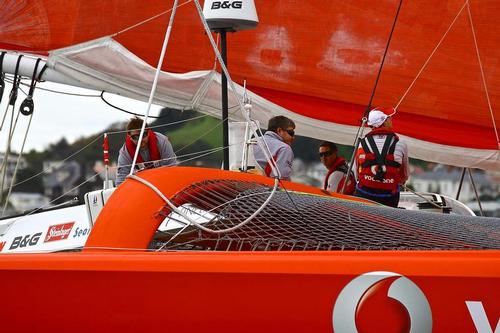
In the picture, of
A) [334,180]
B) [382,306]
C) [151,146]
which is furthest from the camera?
[334,180]

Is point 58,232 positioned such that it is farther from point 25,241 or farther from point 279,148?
point 279,148

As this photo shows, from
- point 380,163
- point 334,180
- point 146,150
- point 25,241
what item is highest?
point 380,163

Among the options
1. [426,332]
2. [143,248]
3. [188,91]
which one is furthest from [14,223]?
[426,332]

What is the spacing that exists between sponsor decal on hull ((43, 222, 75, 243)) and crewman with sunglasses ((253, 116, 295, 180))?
0.78 metres

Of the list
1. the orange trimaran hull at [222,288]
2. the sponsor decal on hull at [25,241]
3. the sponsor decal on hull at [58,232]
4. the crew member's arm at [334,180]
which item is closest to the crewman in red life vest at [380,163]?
the crew member's arm at [334,180]

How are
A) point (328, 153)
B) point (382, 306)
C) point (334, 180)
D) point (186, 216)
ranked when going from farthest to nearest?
point (328, 153) → point (334, 180) → point (186, 216) → point (382, 306)

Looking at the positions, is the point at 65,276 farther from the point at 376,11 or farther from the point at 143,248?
the point at 376,11

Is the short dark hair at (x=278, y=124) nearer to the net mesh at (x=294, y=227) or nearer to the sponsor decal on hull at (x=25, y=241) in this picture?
the sponsor decal on hull at (x=25, y=241)

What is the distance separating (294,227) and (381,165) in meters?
1.70

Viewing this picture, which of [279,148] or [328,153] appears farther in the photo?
[328,153]

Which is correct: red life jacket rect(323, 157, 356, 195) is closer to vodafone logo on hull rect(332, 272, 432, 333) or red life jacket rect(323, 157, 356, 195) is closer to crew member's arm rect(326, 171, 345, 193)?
crew member's arm rect(326, 171, 345, 193)

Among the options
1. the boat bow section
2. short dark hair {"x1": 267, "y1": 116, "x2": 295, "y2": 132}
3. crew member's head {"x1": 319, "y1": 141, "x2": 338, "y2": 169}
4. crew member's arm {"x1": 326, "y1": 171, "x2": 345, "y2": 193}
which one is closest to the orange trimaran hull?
the boat bow section

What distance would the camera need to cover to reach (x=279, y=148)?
4.36m

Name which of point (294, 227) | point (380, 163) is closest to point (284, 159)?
point (380, 163)
